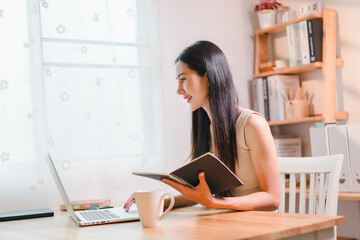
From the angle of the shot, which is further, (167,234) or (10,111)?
(10,111)

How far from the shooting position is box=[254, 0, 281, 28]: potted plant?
127 inches

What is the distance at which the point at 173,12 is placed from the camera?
9.89 ft

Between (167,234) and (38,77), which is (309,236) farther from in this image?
(38,77)

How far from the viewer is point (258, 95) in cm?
321

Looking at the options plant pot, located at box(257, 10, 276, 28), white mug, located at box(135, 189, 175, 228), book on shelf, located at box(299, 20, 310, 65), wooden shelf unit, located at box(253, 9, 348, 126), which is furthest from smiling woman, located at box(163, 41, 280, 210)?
plant pot, located at box(257, 10, 276, 28)

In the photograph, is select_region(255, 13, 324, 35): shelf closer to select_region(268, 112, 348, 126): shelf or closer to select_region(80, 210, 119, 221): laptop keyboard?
select_region(268, 112, 348, 126): shelf

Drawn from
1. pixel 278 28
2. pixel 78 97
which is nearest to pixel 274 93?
pixel 278 28

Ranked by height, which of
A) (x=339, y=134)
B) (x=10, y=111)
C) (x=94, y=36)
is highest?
(x=94, y=36)

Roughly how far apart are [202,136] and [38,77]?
40.8 inches

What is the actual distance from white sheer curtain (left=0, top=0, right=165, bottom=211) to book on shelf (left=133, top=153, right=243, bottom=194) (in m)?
1.26

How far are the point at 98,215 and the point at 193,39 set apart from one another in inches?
70.2

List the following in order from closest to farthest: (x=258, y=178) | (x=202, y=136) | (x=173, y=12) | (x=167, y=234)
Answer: (x=167, y=234)
(x=258, y=178)
(x=202, y=136)
(x=173, y=12)

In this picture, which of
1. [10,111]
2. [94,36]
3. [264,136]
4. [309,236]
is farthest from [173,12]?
[309,236]

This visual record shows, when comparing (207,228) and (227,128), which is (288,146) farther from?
(207,228)
